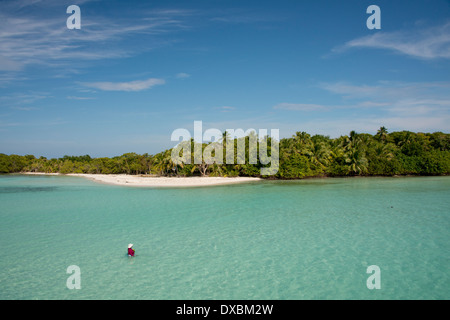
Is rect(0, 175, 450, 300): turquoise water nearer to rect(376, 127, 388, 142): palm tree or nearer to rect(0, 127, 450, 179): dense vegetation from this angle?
rect(0, 127, 450, 179): dense vegetation

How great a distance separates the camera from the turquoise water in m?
8.95

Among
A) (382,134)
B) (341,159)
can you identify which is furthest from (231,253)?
(382,134)

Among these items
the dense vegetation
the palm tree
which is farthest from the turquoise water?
the palm tree

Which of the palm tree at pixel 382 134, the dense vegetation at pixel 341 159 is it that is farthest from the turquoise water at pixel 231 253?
the palm tree at pixel 382 134

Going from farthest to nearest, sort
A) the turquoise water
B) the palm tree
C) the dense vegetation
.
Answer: the palm tree
the dense vegetation
the turquoise water

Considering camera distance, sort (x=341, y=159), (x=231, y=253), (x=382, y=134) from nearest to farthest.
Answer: (x=231, y=253), (x=341, y=159), (x=382, y=134)

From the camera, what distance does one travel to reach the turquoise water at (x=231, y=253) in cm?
895

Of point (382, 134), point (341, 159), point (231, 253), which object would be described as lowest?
point (231, 253)

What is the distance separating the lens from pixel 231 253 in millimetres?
12234

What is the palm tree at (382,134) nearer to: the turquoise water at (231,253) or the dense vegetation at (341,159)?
the dense vegetation at (341,159)

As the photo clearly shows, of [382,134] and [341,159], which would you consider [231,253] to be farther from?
[382,134]

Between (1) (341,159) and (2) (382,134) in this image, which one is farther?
(2) (382,134)

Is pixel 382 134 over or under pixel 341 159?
over

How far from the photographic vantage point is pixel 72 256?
12039 mm
